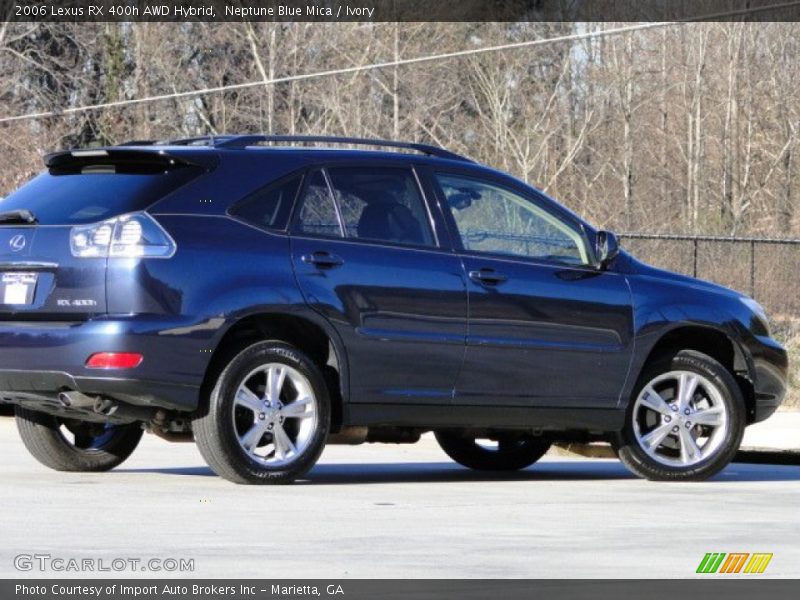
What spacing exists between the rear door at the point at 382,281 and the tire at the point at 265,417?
294mm

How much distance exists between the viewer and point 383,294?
1111 cm

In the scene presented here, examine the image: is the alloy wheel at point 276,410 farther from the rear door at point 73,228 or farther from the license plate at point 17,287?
the license plate at point 17,287

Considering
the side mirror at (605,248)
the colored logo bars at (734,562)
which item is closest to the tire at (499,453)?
the side mirror at (605,248)

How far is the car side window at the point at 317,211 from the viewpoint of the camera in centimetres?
1111

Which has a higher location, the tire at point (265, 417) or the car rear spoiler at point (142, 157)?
the car rear spoiler at point (142, 157)

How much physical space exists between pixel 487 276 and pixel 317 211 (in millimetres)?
1086

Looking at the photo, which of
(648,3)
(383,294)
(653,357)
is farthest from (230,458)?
(648,3)

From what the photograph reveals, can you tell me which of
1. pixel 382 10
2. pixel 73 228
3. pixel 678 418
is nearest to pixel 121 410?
pixel 73 228

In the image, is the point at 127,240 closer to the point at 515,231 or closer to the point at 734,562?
the point at 515,231

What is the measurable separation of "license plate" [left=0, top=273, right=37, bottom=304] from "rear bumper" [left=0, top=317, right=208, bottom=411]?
0.49 ft

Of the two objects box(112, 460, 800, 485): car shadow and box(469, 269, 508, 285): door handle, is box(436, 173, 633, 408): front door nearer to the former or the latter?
box(469, 269, 508, 285): door handle
